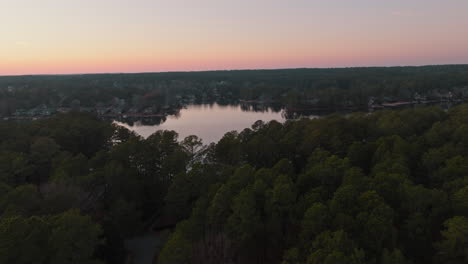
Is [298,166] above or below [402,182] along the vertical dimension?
below

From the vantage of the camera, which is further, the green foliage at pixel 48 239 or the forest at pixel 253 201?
the forest at pixel 253 201

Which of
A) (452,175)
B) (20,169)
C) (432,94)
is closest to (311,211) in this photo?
(452,175)

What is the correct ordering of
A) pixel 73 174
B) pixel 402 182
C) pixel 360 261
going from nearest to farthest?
1. pixel 360 261
2. pixel 402 182
3. pixel 73 174

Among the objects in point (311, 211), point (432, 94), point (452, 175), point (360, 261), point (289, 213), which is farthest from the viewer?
point (432, 94)

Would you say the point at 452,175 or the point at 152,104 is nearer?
the point at 452,175

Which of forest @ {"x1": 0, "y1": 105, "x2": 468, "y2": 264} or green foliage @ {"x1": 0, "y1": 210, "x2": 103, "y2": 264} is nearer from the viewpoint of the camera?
green foliage @ {"x1": 0, "y1": 210, "x2": 103, "y2": 264}

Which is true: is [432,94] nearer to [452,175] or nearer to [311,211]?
[452,175]

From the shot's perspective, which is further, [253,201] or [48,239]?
[253,201]

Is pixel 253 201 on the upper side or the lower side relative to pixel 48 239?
upper
